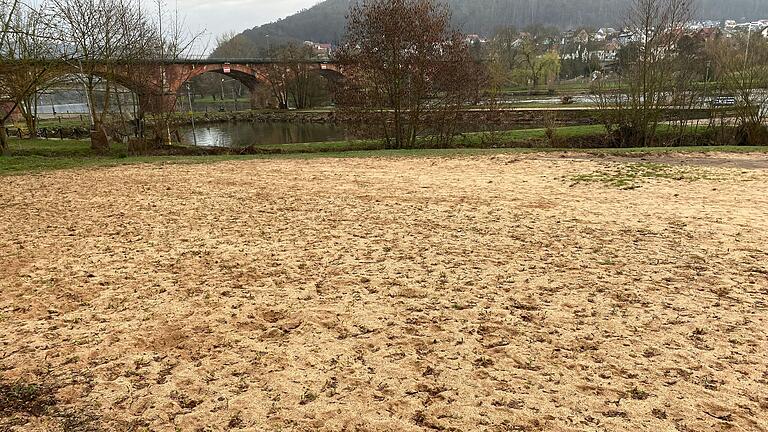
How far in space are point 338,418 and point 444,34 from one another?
1805 cm

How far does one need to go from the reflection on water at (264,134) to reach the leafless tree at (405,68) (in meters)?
11.8

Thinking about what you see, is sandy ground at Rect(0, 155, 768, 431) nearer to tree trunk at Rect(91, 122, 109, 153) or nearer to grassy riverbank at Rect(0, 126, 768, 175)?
grassy riverbank at Rect(0, 126, 768, 175)

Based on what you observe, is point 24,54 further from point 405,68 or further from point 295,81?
point 295,81

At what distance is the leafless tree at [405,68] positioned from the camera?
1886 cm

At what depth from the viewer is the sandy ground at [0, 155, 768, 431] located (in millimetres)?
3354

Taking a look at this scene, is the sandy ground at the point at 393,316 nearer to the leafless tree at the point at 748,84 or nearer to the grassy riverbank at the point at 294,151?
the grassy riverbank at the point at 294,151

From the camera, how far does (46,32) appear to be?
19109 mm

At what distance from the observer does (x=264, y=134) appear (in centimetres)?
4044

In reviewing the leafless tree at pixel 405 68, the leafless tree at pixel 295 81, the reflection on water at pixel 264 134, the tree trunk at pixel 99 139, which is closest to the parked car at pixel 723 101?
the leafless tree at pixel 405 68

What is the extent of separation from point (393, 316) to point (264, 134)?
123 feet

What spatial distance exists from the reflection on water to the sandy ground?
76.6ft

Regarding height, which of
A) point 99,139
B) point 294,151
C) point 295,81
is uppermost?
point 295,81

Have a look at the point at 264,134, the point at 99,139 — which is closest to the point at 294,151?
the point at 99,139

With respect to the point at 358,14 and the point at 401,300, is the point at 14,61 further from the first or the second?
the point at 401,300
